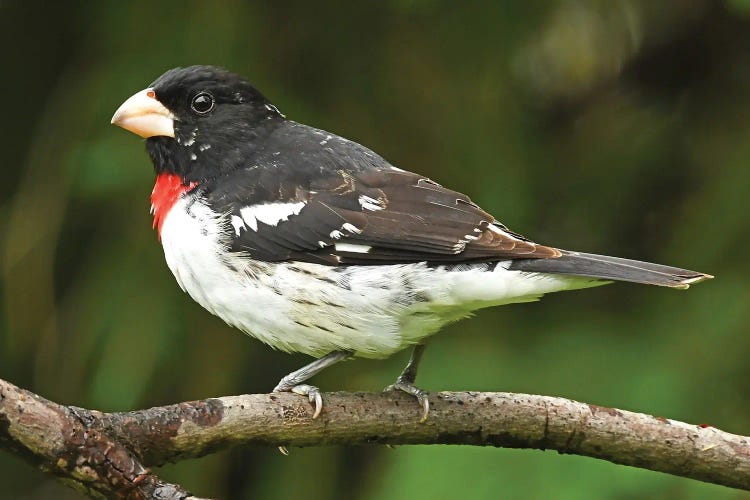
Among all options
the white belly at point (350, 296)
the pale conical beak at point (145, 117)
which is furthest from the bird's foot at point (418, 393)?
the pale conical beak at point (145, 117)

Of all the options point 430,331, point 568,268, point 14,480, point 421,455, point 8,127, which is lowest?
point 14,480

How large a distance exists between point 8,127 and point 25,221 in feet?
1.59

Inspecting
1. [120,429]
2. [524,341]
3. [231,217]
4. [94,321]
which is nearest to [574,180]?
[524,341]

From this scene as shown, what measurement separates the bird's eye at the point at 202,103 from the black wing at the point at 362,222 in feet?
1.08

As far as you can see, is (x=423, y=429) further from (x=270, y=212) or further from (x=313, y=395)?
(x=270, y=212)

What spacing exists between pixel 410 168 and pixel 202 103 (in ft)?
3.45

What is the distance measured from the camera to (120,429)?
7.38 feet

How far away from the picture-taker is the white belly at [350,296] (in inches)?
108

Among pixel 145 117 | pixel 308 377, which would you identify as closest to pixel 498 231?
pixel 308 377

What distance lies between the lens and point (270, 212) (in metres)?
2.93

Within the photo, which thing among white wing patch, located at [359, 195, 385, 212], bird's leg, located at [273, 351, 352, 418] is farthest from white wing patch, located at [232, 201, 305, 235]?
bird's leg, located at [273, 351, 352, 418]

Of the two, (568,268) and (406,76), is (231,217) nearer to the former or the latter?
(568,268)

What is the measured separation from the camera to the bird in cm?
274

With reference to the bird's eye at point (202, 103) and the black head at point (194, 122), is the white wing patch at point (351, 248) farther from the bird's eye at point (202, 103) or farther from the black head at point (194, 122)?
the bird's eye at point (202, 103)
